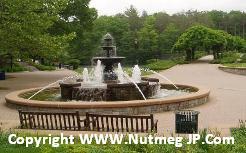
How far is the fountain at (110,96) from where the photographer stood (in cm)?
1488

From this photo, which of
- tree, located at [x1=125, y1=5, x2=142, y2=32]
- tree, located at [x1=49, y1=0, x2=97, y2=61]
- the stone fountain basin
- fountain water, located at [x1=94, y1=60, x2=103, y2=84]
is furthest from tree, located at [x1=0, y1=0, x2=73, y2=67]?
tree, located at [x1=125, y1=5, x2=142, y2=32]

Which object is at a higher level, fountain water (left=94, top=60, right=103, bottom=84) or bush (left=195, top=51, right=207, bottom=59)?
fountain water (left=94, top=60, right=103, bottom=84)

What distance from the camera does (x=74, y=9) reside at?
121 feet

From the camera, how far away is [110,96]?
56.2ft

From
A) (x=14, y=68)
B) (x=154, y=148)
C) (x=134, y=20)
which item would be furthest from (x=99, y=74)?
(x=134, y=20)

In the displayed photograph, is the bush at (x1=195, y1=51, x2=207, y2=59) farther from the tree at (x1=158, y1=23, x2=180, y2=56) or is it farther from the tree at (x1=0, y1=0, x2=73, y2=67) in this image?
the tree at (x1=0, y1=0, x2=73, y2=67)

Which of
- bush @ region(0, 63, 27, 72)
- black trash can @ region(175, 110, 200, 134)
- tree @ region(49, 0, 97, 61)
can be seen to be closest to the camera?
black trash can @ region(175, 110, 200, 134)

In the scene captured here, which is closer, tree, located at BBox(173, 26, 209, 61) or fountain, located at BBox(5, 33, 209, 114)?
fountain, located at BBox(5, 33, 209, 114)

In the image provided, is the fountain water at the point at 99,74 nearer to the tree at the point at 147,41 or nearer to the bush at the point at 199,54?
the bush at the point at 199,54

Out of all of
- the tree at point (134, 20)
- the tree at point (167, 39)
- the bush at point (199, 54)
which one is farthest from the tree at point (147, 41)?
the tree at point (134, 20)

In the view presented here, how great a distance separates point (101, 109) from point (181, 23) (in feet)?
220

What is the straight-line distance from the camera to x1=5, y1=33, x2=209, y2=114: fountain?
14875 mm

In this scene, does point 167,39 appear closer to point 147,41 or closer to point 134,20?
point 147,41

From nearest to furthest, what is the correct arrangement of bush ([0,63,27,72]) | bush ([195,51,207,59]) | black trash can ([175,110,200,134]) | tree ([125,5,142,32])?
black trash can ([175,110,200,134])
bush ([0,63,27,72])
bush ([195,51,207,59])
tree ([125,5,142,32])
